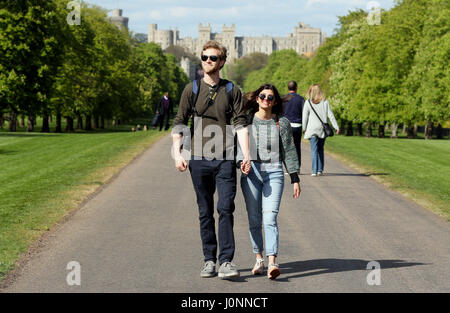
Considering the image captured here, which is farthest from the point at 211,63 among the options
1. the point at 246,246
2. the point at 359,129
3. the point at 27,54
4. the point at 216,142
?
the point at 359,129

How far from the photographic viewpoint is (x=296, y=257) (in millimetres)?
7613

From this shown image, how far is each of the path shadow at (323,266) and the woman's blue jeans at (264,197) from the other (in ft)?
1.22

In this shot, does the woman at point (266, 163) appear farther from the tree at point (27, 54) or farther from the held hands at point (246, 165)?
the tree at point (27, 54)

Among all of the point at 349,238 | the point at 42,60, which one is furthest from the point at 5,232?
the point at 42,60

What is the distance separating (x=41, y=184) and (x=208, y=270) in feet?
29.5

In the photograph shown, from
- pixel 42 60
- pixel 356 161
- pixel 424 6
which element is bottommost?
pixel 356 161

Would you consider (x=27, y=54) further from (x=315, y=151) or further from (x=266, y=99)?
(x=266, y=99)

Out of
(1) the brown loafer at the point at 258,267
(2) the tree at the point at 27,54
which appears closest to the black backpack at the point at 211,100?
(1) the brown loafer at the point at 258,267

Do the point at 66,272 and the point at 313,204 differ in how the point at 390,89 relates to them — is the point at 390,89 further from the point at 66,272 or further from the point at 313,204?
the point at 66,272

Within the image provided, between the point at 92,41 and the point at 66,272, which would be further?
the point at 92,41

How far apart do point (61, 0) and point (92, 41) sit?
202 inches

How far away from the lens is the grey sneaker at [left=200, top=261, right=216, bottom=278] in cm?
657

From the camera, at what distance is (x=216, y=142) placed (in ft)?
21.6

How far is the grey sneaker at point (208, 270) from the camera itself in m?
Result: 6.57
